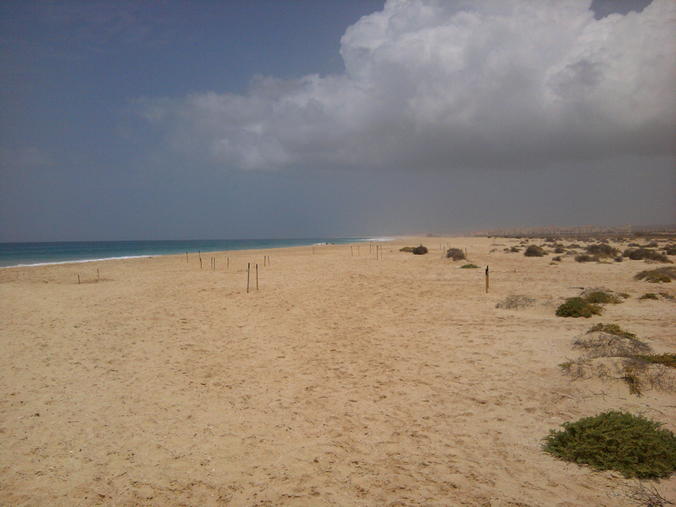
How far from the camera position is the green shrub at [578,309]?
12148 mm

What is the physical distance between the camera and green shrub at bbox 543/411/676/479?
464cm

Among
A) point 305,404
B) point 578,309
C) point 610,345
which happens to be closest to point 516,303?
point 578,309

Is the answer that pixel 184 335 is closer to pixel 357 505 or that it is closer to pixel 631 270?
pixel 357 505

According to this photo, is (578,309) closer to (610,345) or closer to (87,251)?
(610,345)

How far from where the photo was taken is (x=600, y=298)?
542 inches

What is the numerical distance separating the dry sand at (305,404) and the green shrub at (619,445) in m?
0.22

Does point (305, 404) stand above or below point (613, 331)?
below

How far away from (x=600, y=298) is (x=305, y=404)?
11953mm

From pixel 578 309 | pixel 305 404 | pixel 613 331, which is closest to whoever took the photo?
pixel 305 404

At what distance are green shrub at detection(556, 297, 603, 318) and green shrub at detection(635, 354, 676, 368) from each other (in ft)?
15.0

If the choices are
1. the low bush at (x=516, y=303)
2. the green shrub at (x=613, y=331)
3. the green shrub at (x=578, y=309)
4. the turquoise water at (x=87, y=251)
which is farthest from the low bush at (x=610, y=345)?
the turquoise water at (x=87, y=251)

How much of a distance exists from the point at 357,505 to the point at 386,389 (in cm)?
341

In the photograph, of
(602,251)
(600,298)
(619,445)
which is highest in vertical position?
(602,251)

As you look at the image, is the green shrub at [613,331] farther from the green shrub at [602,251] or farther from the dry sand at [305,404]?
the green shrub at [602,251]
